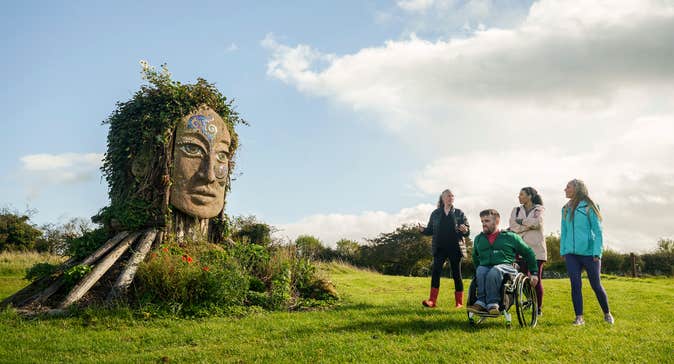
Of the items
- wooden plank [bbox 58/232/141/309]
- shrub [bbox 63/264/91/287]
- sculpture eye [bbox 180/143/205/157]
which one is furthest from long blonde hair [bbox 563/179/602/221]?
shrub [bbox 63/264/91/287]

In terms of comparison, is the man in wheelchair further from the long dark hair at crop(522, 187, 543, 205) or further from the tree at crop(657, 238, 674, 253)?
the tree at crop(657, 238, 674, 253)

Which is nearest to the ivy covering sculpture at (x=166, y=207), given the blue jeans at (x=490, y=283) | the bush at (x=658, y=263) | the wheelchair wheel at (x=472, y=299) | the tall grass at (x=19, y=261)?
the wheelchair wheel at (x=472, y=299)

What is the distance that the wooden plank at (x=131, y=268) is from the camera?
9297mm

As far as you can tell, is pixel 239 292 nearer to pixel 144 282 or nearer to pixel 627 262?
pixel 144 282

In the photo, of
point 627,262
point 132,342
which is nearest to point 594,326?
point 132,342

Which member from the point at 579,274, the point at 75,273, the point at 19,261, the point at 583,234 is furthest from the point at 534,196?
the point at 19,261

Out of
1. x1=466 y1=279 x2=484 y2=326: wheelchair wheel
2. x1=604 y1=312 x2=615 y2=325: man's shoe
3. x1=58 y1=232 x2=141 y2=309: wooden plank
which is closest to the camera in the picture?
x1=466 y1=279 x2=484 y2=326: wheelchair wheel

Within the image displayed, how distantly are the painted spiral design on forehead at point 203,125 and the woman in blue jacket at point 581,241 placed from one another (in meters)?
7.53

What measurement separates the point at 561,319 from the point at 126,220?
338 inches

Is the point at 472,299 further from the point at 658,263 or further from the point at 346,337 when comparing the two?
the point at 658,263

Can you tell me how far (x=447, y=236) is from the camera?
9031 mm

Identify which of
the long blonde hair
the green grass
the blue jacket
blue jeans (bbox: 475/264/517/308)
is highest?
the long blonde hair

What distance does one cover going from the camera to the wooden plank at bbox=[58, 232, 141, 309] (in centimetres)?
925

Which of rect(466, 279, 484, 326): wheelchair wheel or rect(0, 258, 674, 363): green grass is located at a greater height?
rect(466, 279, 484, 326): wheelchair wheel
